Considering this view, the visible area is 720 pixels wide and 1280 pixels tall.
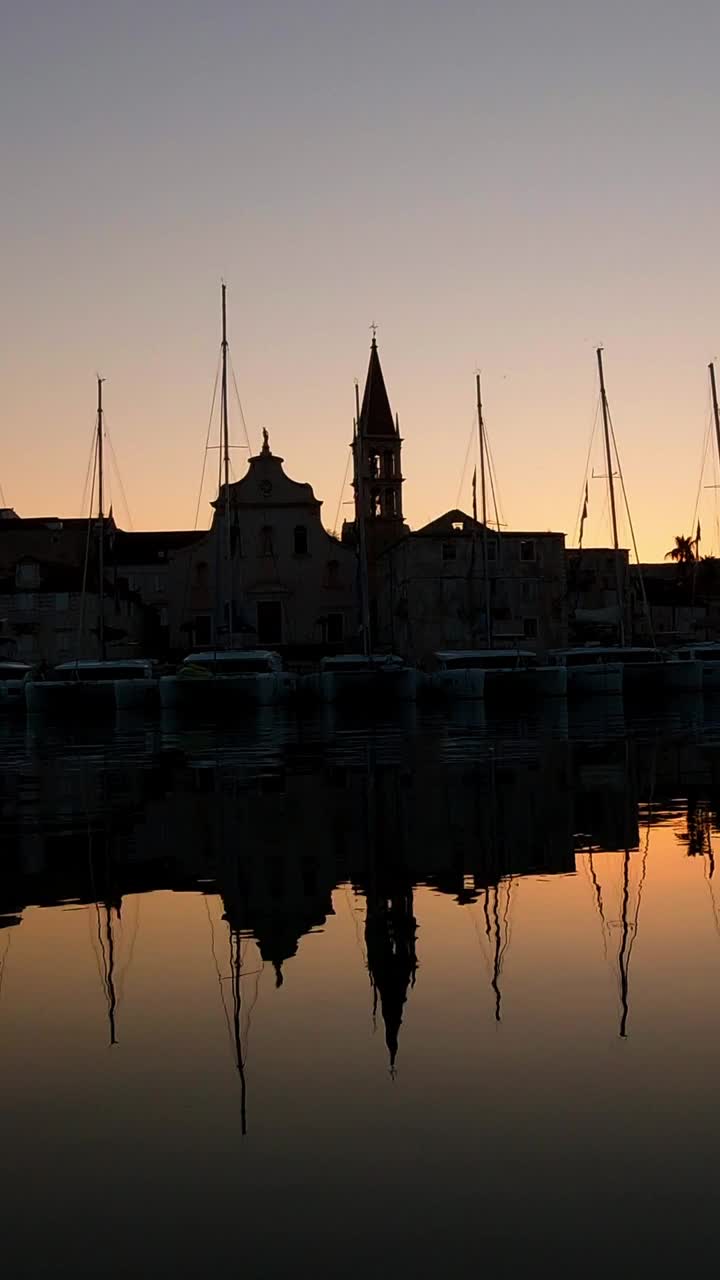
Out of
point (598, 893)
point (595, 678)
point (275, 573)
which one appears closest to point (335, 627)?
point (275, 573)

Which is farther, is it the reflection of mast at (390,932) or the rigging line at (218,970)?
the reflection of mast at (390,932)

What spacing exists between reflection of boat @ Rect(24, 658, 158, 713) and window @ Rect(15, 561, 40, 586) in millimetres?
27266

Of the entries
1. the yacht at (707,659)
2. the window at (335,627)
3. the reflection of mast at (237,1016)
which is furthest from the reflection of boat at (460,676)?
the reflection of mast at (237,1016)

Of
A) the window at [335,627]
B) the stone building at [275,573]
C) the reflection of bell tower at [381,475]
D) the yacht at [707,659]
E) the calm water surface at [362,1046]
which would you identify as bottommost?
the calm water surface at [362,1046]

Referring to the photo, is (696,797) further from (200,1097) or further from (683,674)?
(683,674)

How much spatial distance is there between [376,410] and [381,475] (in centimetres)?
539

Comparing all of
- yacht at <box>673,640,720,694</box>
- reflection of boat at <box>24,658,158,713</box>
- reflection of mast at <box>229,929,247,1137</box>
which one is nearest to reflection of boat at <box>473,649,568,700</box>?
yacht at <box>673,640,720,694</box>

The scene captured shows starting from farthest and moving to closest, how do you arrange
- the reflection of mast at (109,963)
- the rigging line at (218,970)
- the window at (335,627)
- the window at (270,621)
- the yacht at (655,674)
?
1. the window at (335,627)
2. the window at (270,621)
3. the yacht at (655,674)
4. the reflection of mast at (109,963)
5. the rigging line at (218,970)

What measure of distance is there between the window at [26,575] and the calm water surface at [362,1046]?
7096cm

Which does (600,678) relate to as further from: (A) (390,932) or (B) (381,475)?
(A) (390,932)

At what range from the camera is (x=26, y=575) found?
87.6m

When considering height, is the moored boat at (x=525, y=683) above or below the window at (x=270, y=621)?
below

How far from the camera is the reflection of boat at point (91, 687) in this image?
58.7 meters

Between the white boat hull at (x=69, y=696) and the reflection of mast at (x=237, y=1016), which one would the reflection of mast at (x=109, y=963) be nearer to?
the reflection of mast at (x=237, y=1016)
